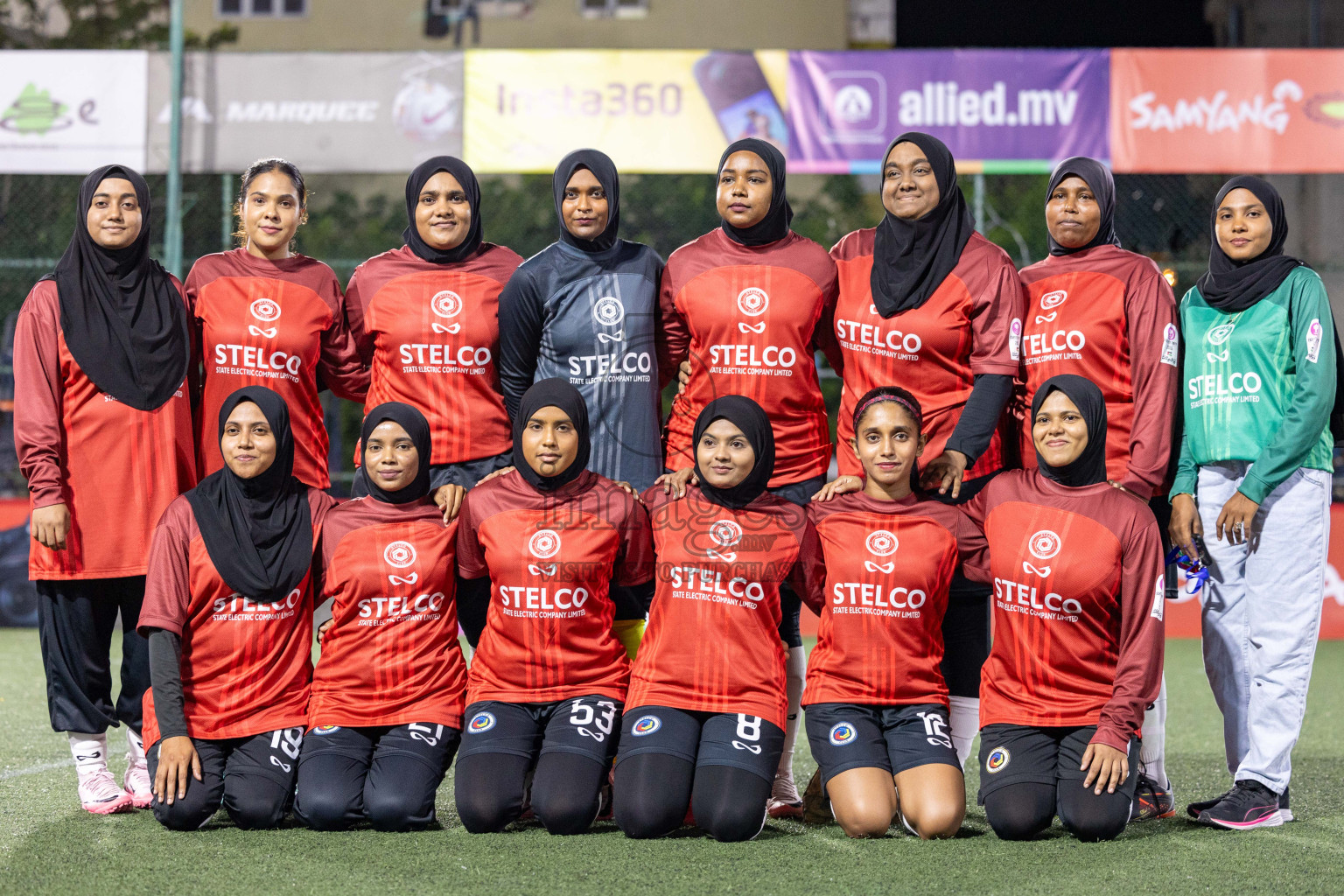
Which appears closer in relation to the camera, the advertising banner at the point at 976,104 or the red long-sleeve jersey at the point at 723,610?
the red long-sleeve jersey at the point at 723,610

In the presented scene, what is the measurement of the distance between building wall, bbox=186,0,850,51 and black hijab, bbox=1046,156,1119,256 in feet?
43.6

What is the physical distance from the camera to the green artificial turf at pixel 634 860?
3.25m

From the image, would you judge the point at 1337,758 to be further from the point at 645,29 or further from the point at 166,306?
the point at 645,29

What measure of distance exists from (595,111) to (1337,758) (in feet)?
20.1

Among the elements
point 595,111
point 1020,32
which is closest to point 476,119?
point 595,111

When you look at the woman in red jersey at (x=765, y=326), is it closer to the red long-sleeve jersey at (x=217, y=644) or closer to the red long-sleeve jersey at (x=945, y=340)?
the red long-sleeve jersey at (x=945, y=340)

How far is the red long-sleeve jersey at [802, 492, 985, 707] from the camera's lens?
3.91m

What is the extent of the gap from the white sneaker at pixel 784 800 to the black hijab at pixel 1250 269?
206cm

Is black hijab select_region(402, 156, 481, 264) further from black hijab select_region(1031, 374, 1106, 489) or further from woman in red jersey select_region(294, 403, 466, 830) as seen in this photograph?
black hijab select_region(1031, 374, 1106, 489)

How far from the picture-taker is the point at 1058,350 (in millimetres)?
4168

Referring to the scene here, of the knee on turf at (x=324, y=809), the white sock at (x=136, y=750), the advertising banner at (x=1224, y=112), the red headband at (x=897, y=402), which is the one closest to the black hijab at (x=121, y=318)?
the white sock at (x=136, y=750)

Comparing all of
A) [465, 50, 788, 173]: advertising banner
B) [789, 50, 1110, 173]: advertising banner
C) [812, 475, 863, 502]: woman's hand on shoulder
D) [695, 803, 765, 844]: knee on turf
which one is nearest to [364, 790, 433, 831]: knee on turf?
[695, 803, 765, 844]: knee on turf

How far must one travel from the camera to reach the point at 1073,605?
3.85 meters

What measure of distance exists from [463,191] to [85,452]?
1483 mm
